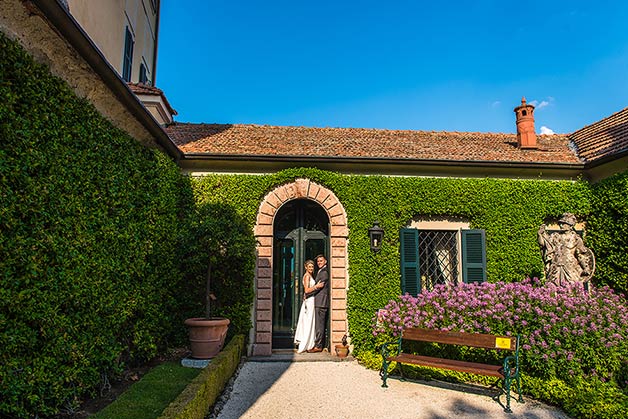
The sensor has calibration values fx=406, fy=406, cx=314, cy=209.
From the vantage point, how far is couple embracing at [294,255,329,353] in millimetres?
8430

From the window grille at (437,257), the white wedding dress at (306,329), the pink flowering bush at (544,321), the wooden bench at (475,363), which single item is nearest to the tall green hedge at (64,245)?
the white wedding dress at (306,329)

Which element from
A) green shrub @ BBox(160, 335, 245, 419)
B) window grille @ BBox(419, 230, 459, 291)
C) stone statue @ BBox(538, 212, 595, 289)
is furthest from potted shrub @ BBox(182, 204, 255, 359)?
stone statue @ BBox(538, 212, 595, 289)

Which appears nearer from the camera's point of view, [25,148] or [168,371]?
[25,148]

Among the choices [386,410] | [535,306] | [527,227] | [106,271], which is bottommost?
[386,410]

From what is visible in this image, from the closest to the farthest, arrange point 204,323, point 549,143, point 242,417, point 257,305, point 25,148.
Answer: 1. point 25,148
2. point 242,417
3. point 204,323
4. point 257,305
5. point 549,143

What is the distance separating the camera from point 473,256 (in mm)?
8727

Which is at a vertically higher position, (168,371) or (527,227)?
(527,227)

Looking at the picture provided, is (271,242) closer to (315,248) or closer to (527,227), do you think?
(315,248)

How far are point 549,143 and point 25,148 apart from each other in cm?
1169

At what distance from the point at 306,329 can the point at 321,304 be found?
1.96 feet

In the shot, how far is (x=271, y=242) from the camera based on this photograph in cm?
848

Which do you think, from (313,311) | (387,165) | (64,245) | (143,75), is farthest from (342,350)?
(143,75)

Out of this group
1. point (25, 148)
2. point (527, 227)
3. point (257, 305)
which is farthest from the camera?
point (527, 227)

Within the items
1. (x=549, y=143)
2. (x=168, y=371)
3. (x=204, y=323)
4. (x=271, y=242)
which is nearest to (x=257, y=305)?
(x=271, y=242)
